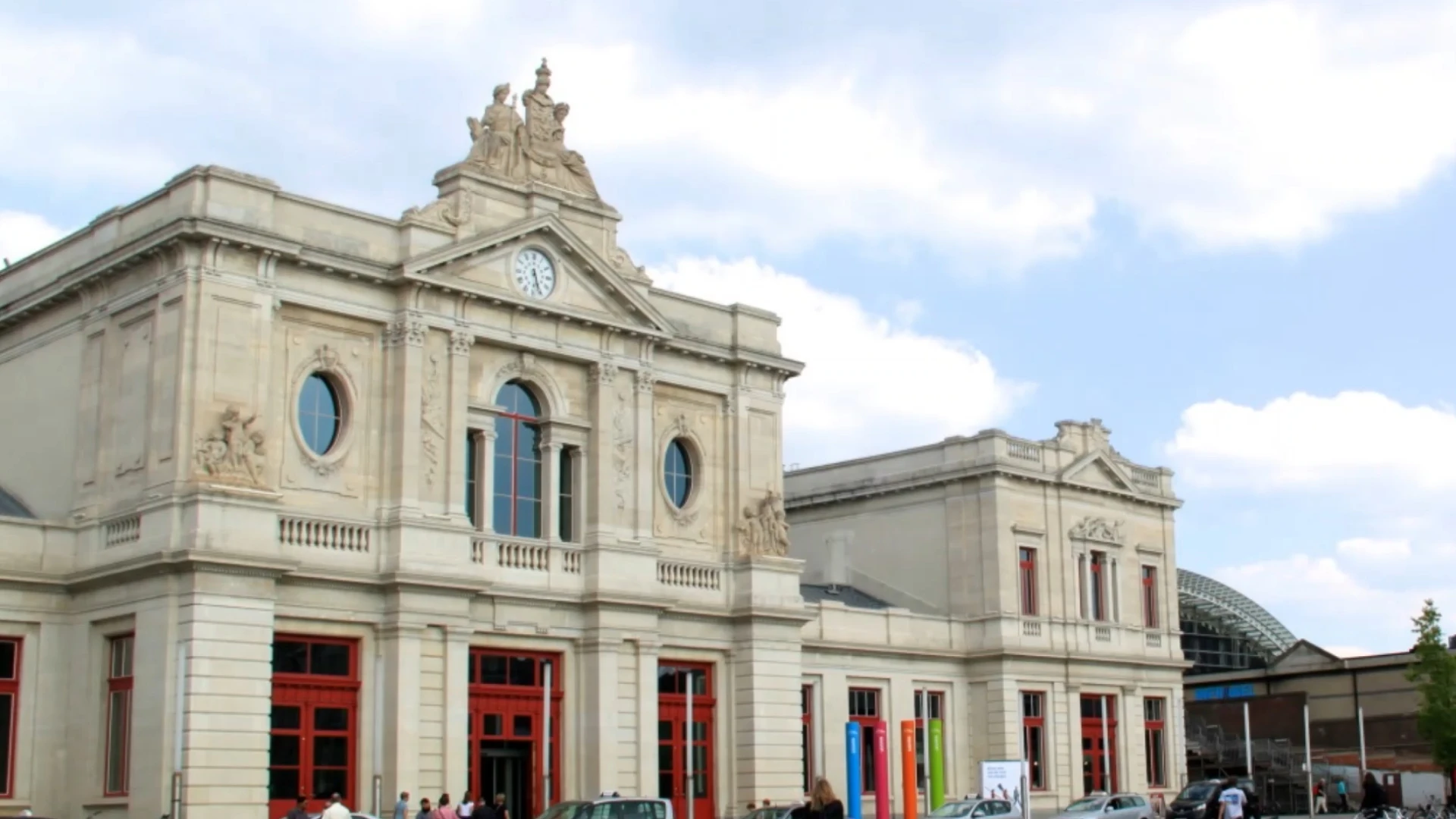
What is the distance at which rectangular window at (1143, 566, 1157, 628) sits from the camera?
61469mm

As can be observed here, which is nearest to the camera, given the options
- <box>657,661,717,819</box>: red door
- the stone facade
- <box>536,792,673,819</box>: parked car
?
<box>536,792,673,819</box>: parked car

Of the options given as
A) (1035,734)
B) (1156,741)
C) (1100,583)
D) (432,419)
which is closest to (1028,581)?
(1100,583)

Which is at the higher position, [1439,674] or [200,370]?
[200,370]

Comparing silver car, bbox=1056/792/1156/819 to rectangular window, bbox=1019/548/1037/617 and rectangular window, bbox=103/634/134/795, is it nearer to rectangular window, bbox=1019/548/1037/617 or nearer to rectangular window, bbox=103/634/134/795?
rectangular window, bbox=1019/548/1037/617

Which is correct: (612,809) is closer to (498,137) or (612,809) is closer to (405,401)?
(405,401)

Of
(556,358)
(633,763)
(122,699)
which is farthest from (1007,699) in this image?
(122,699)

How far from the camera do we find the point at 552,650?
3991 centimetres

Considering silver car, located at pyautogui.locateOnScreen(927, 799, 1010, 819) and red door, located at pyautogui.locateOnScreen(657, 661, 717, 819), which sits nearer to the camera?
silver car, located at pyautogui.locateOnScreen(927, 799, 1010, 819)

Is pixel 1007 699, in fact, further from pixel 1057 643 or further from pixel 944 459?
pixel 944 459

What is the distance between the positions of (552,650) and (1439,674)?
39.4 m

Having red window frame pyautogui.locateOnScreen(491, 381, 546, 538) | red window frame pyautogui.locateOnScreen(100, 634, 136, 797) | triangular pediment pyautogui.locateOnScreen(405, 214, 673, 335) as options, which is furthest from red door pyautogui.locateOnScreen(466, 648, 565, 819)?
triangular pediment pyautogui.locateOnScreen(405, 214, 673, 335)

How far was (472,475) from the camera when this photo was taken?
39.5 m

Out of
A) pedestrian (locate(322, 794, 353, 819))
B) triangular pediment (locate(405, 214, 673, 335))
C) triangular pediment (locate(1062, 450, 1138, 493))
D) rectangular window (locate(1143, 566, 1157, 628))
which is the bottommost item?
pedestrian (locate(322, 794, 353, 819))

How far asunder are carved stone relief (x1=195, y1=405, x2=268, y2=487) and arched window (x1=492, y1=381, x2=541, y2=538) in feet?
21.4
